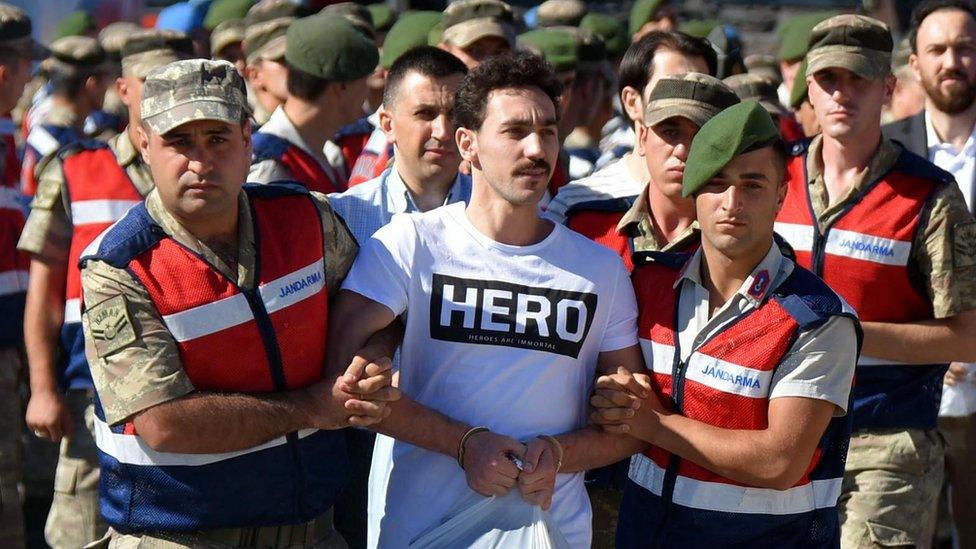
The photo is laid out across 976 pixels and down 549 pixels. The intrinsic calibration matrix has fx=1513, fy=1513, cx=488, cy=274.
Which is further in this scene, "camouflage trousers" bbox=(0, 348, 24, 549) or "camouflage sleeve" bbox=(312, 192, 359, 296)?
"camouflage trousers" bbox=(0, 348, 24, 549)

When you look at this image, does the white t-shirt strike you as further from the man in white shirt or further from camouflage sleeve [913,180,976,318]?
the man in white shirt

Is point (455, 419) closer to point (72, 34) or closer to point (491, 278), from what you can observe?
point (491, 278)

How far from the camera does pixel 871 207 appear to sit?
16.7ft

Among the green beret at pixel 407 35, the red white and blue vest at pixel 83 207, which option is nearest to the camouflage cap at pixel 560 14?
the green beret at pixel 407 35

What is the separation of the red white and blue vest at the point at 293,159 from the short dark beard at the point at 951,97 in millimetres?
2658

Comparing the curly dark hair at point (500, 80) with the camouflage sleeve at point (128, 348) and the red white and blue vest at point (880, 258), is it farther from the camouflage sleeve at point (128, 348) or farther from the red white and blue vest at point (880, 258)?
the red white and blue vest at point (880, 258)

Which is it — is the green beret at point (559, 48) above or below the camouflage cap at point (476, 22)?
below

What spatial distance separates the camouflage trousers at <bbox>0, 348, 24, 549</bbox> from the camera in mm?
6203

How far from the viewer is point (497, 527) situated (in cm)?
388

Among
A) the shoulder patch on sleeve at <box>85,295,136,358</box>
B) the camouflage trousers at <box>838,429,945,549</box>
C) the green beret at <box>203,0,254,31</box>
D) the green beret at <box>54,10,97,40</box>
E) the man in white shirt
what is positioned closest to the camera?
the shoulder patch on sleeve at <box>85,295,136,358</box>

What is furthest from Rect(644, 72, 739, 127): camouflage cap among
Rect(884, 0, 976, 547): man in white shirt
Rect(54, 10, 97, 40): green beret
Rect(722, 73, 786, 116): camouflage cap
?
Rect(54, 10, 97, 40): green beret

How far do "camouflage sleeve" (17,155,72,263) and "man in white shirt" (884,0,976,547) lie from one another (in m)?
3.54

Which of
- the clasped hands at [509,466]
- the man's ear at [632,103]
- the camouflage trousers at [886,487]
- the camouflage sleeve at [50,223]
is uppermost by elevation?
the man's ear at [632,103]

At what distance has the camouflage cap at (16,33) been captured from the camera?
6711mm
